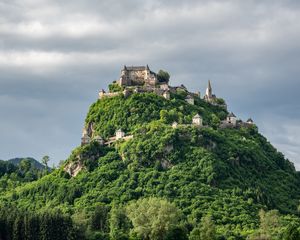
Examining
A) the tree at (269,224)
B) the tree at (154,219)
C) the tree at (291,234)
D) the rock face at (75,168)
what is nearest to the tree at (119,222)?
the tree at (154,219)

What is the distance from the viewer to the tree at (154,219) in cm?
14100

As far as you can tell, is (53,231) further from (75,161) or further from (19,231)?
(75,161)

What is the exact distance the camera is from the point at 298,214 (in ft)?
578

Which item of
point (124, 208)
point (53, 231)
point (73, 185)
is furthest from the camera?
point (73, 185)

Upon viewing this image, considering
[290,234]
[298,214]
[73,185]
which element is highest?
[73,185]

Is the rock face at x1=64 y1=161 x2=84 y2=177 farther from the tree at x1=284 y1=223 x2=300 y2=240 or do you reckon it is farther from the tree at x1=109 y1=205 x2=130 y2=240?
the tree at x1=284 y1=223 x2=300 y2=240

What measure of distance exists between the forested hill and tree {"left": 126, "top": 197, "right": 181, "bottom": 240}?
18cm

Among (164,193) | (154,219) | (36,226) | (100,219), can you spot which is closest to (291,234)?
(154,219)

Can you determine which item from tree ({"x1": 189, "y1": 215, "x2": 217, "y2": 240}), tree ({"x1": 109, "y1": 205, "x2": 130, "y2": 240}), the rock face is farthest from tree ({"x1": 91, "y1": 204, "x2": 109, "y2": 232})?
the rock face

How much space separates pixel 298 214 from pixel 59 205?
56.4 metres

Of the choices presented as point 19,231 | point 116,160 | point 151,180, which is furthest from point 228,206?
point 19,231

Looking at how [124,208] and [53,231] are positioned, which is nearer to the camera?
[53,231]

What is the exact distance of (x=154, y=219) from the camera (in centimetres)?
14375

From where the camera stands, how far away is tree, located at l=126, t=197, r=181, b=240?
14100 centimetres
